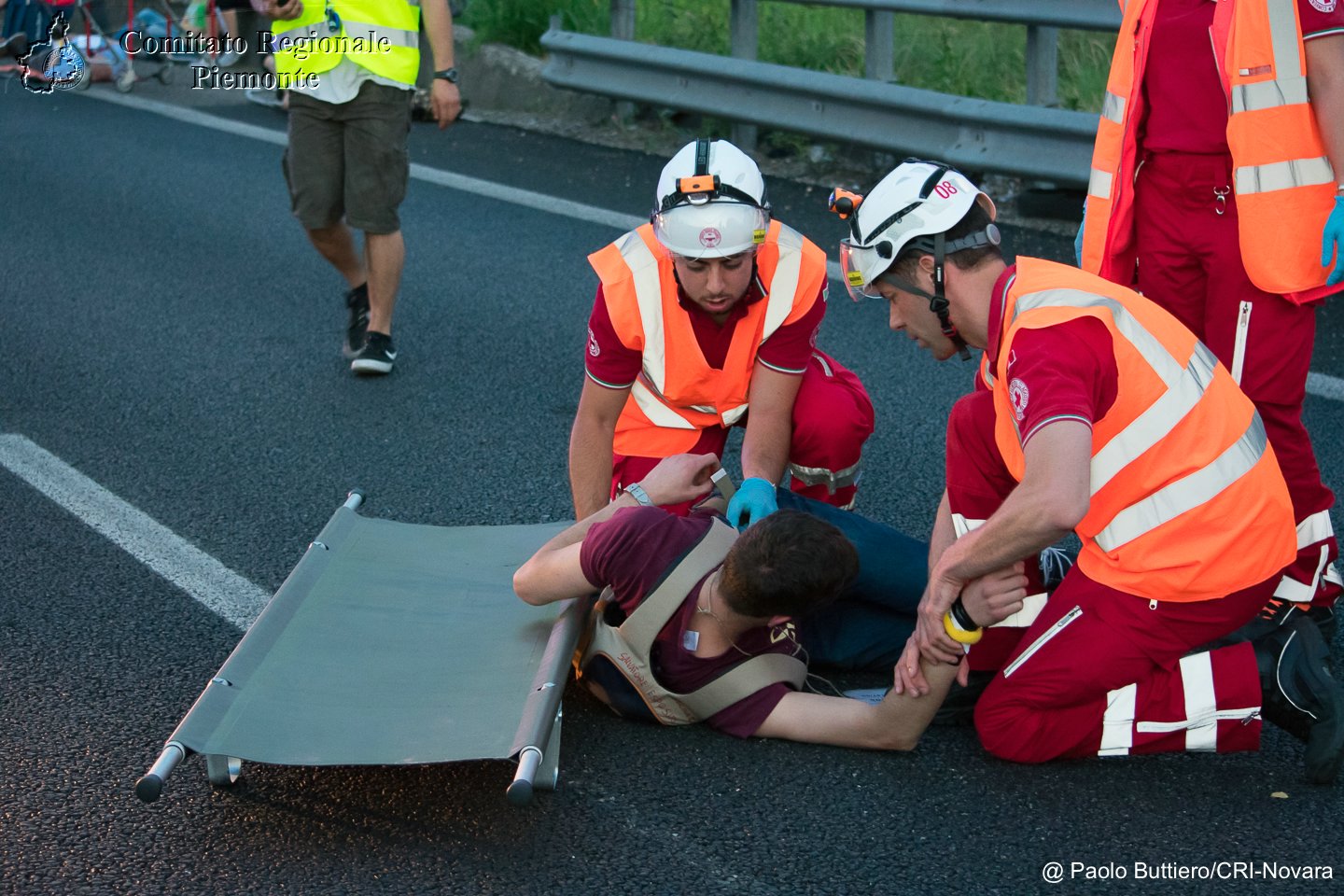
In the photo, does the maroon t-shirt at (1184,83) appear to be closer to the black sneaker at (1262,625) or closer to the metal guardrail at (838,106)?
the black sneaker at (1262,625)

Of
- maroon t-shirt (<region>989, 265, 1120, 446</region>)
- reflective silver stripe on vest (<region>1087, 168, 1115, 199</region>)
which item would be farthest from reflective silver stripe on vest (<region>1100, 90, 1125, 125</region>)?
maroon t-shirt (<region>989, 265, 1120, 446</region>)

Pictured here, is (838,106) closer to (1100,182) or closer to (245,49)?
(1100,182)

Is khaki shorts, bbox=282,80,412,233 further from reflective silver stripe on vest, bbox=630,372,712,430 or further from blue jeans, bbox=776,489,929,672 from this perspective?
blue jeans, bbox=776,489,929,672

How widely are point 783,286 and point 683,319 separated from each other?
294mm

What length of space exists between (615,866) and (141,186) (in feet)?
23.0

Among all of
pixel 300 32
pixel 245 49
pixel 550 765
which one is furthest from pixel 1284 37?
pixel 245 49

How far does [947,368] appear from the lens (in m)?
5.74

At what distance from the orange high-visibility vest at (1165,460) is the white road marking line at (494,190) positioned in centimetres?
227

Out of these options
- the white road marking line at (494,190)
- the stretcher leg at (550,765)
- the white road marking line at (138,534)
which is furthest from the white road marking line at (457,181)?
the stretcher leg at (550,765)

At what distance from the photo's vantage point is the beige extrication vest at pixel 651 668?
327 centimetres

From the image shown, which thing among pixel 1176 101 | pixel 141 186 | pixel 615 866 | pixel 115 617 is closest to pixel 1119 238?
pixel 1176 101

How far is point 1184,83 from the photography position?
387cm

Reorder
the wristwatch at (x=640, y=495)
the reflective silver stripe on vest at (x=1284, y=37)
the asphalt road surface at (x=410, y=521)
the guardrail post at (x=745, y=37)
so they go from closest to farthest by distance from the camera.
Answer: the asphalt road surface at (x=410, y=521), the reflective silver stripe on vest at (x=1284, y=37), the wristwatch at (x=640, y=495), the guardrail post at (x=745, y=37)

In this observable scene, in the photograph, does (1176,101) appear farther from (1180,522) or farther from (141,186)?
(141,186)
